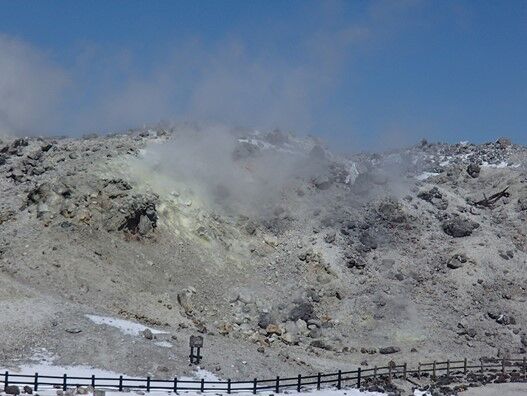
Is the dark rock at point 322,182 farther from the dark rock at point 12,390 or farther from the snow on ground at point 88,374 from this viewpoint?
the dark rock at point 12,390

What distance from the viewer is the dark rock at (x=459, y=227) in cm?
7738

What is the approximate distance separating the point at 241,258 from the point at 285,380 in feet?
75.7

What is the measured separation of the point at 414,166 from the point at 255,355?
5670 centimetres

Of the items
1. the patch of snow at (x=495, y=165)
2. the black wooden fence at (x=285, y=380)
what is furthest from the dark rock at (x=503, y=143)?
the black wooden fence at (x=285, y=380)

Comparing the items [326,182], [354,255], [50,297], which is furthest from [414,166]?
[50,297]

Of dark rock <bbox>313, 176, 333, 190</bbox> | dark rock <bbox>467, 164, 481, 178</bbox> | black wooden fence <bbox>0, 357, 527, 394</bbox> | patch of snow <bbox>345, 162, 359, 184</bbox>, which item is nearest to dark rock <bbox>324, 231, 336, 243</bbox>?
dark rock <bbox>313, 176, 333, 190</bbox>

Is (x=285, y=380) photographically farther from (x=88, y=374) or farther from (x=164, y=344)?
(x=88, y=374)

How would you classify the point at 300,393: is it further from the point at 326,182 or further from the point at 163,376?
the point at 326,182

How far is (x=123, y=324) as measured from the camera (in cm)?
5134

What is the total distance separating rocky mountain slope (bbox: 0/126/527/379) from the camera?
52188mm

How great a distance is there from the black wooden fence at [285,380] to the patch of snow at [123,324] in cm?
656

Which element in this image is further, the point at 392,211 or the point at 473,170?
the point at 473,170

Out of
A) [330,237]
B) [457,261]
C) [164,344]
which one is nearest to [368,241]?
[330,237]

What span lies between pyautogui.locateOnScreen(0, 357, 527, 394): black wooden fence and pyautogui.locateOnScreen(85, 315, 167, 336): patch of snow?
6.56 meters
